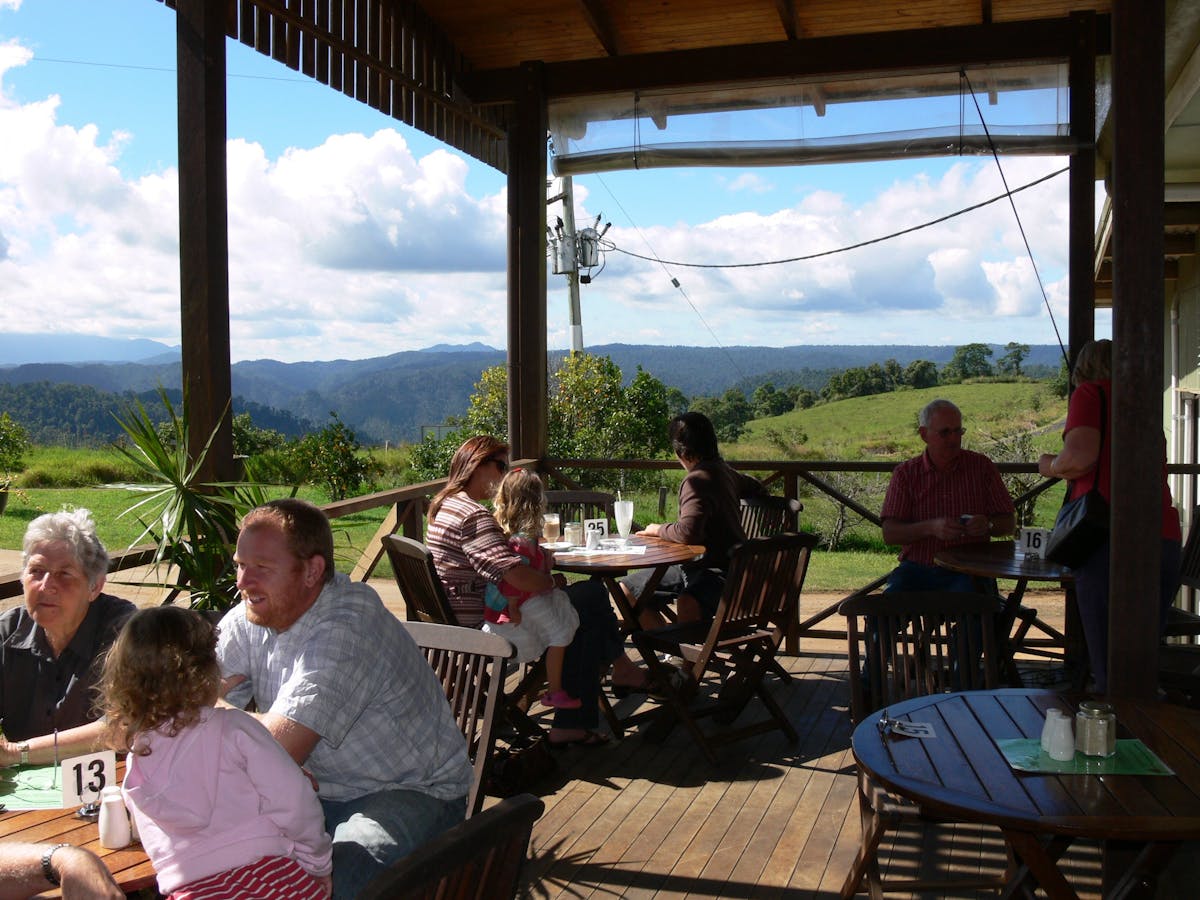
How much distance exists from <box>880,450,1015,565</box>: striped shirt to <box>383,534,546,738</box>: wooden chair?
1.62m

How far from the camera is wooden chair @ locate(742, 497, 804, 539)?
5.48 metres

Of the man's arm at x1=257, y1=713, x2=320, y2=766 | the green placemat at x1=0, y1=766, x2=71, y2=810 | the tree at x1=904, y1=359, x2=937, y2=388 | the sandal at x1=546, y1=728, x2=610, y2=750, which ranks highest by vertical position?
the tree at x1=904, y1=359, x2=937, y2=388

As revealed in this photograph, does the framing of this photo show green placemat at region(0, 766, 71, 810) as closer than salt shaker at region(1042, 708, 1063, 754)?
Yes

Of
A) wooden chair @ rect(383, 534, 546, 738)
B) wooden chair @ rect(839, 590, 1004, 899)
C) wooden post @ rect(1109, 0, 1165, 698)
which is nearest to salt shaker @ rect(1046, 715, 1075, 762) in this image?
wooden post @ rect(1109, 0, 1165, 698)

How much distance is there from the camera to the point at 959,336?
38.2m

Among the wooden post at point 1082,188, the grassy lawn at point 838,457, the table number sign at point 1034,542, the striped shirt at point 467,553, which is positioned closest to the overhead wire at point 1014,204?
the wooden post at point 1082,188

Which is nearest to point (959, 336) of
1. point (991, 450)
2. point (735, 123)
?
point (991, 450)

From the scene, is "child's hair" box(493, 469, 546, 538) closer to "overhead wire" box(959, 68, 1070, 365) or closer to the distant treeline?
"overhead wire" box(959, 68, 1070, 365)

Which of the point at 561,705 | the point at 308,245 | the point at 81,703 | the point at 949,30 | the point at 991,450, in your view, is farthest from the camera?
the point at 308,245

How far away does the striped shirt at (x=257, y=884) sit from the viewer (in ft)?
5.53

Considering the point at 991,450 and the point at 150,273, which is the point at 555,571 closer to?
the point at 991,450

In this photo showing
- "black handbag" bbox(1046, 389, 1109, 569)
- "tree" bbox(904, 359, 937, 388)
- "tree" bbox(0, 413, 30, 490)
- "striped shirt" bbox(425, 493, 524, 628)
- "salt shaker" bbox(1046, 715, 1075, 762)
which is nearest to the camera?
"salt shaker" bbox(1046, 715, 1075, 762)

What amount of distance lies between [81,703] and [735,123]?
4.98 meters

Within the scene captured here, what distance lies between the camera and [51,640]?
2.46 metres
